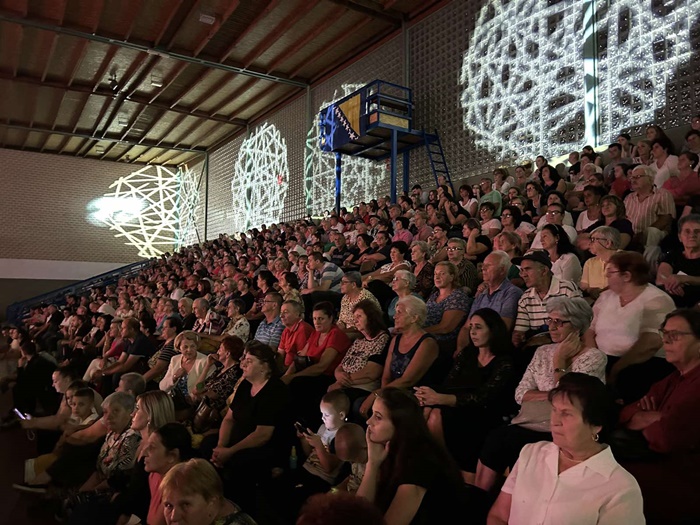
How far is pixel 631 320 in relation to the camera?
244 centimetres

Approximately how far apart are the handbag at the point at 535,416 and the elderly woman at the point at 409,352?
0.72 metres

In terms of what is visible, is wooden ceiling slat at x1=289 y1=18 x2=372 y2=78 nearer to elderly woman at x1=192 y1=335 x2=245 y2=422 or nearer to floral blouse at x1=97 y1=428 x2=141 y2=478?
elderly woman at x1=192 y1=335 x2=245 y2=422

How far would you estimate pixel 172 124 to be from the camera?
16266 millimetres

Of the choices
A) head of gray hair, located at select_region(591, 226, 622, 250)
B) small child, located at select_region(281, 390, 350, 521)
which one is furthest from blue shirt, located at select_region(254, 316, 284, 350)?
head of gray hair, located at select_region(591, 226, 622, 250)

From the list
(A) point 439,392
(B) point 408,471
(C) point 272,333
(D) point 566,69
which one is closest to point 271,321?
(C) point 272,333

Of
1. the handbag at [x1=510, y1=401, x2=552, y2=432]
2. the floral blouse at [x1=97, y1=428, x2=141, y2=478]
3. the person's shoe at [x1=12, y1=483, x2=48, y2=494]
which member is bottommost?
the person's shoe at [x1=12, y1=483, x2=48, y2=494]

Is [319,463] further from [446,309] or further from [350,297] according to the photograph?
[350,297]

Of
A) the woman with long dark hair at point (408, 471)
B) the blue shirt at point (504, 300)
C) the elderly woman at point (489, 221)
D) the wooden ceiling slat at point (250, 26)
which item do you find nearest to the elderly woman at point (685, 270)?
the blue shirt at point (504, 300)

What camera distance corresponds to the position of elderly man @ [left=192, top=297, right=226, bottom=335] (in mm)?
5234

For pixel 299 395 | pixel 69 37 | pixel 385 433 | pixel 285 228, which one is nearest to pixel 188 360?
pixel 299 395

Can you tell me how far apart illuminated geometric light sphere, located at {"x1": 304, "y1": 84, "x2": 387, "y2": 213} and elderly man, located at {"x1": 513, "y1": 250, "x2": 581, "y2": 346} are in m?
7.99

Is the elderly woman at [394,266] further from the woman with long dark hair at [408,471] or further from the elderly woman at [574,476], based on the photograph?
the elderly woman at [574,476]

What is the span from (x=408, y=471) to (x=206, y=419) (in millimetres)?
2008

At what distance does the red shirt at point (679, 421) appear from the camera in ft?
5.64
